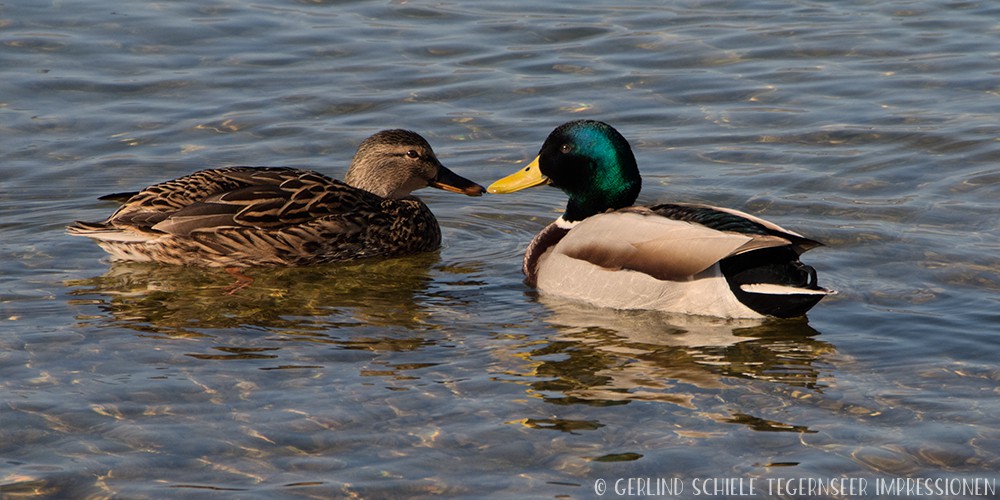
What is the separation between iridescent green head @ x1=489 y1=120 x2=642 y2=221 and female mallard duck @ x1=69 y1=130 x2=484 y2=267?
1.08 meters

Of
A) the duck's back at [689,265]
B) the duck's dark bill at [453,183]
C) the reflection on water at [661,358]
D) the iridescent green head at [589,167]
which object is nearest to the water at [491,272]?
the reflection on water at [661,358]

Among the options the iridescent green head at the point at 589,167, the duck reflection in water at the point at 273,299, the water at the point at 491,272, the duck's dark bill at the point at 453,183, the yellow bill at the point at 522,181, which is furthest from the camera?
the duck's dark bill at the point at 453,183

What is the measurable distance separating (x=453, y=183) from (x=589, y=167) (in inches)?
50.5

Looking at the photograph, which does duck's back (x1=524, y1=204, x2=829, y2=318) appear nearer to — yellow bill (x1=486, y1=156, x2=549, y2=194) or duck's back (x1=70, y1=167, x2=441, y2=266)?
yellow bill (x1=486, y1=156, x2=549, y2=194)

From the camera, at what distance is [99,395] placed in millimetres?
7289

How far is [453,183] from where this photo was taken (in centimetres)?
1046

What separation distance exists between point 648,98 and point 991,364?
5846 mm

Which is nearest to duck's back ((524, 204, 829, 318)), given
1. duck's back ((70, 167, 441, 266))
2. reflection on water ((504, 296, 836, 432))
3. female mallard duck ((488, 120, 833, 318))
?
female mallard duck ((488, 120, 833, 318))

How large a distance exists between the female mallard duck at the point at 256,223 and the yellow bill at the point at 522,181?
25.0 inches

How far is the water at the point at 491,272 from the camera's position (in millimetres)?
6684

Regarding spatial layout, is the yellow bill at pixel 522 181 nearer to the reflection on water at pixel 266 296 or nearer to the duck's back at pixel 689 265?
the reflection on water at pixel 266 296

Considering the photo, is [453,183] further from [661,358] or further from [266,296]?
[661,358]

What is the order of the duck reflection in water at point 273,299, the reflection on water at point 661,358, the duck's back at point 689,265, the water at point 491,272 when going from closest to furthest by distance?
the water at point 491,272 → the reflection on water at point 661,358 → the duck's back at point 689,265 → the duck reflection in water at point 273,299

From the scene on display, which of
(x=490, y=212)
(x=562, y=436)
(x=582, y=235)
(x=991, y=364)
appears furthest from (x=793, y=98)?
(x=562, y=436)
